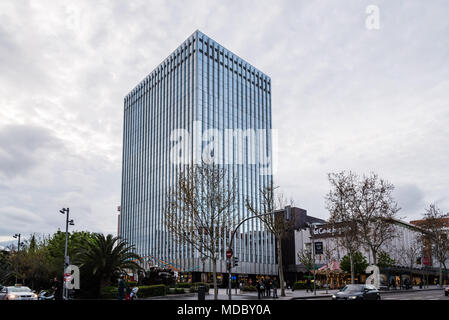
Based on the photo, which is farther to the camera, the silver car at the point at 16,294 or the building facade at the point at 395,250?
the building facade at the point at 395,250

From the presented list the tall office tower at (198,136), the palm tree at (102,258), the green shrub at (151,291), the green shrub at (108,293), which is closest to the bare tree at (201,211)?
the green shrub at (151,291)

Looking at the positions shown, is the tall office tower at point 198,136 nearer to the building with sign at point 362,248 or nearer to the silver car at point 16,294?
the building with sign at point 362,248

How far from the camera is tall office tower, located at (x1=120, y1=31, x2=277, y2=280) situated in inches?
3273

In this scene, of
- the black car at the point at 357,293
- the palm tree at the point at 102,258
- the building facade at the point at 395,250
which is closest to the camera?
the black car at the point at 357,293

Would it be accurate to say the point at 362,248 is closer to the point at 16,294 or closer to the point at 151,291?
the point at 151,291

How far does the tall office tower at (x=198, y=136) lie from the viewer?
273 ft

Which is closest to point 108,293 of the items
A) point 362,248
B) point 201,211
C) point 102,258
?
point 102,258

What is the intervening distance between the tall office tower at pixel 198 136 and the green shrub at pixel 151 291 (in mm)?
40514

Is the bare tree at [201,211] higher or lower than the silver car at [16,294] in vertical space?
higher

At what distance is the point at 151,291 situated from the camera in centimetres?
3491

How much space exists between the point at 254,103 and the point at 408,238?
48.9m

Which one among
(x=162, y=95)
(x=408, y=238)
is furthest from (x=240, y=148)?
(x=408, y=238)

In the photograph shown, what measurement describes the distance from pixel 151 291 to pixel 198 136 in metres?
48.8
